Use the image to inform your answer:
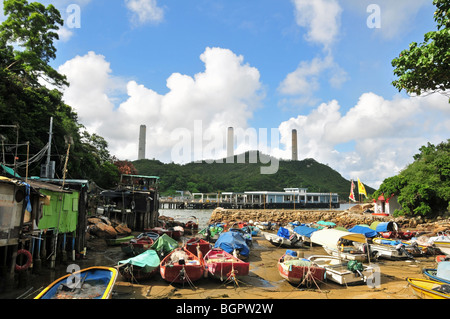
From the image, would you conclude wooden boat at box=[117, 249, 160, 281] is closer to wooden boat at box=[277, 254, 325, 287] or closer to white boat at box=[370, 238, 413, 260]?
wooden boat at box=[277, 254, 325, 287]

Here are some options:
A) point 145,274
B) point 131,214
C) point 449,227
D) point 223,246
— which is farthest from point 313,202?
point 145,274

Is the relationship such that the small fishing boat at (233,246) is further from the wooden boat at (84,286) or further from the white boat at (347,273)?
A: the wooden boat at (84,286)

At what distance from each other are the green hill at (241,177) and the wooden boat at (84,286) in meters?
87.4

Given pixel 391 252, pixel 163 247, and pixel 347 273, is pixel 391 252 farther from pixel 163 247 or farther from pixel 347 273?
pixel 163 247

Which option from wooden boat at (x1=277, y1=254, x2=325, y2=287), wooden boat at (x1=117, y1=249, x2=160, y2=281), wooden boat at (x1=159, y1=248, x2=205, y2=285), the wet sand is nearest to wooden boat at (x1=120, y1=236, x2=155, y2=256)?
the wet sand

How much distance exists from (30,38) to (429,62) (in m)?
39.8

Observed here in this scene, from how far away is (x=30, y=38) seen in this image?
→ 32.9 m

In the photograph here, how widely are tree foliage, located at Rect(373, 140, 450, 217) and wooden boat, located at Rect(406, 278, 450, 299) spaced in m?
30.1

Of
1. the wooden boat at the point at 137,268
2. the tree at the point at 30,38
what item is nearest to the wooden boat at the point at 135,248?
the wooden boat at the point at 137,268

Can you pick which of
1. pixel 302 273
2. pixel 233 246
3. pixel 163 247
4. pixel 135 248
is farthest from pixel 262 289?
pixel 135 248

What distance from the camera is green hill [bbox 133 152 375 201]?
361ft

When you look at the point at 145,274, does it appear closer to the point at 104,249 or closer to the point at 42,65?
the point at 104,249

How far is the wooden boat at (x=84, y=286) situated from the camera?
9172 mm

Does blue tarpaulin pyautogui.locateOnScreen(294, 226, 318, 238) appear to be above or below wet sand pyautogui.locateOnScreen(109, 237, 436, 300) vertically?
above
